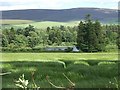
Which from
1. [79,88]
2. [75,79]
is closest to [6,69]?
[75,79]

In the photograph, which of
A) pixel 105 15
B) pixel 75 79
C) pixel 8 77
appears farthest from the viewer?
pixel 105 15

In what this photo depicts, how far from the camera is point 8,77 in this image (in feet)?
32.3

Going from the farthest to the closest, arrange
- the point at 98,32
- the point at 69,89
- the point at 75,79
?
the point at 98,32, the point at 75,79, the point at 69,89

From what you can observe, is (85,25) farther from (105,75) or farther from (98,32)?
(105,75)

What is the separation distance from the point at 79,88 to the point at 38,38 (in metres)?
54.0

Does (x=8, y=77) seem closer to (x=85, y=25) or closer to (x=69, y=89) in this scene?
(x=69, y=89)

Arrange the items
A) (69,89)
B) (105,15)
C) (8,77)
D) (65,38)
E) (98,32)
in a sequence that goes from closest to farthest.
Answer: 1. (69,89)
2. (8,77)
3. (98,32)
4. (65,38)
5. (105,15)

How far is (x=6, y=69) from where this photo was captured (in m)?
12.1

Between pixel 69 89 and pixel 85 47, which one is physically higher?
pixel 69 89

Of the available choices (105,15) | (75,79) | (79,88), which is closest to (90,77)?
(75,79)

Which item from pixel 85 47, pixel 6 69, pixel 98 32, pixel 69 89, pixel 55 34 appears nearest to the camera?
pixel 69 89

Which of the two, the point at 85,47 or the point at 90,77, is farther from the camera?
the point at 85,47

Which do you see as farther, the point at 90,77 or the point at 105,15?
the point at 105,15

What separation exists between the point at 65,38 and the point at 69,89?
5981 cm
